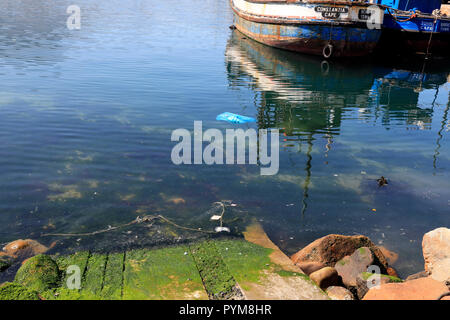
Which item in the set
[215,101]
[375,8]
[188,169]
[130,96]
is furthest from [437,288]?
[375,8]

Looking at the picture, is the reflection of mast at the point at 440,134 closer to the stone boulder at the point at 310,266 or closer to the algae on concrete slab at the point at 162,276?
the stone boulder at the point at 310,266

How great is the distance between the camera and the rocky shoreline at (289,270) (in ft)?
16.4

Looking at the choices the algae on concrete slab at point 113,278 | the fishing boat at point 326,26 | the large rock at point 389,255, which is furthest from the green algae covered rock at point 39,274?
the fishing boat at point 326,26

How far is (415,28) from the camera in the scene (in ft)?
79.5

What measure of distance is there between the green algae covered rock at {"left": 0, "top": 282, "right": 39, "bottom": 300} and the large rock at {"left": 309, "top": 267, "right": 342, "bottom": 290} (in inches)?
140

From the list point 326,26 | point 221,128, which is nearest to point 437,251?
point 221,128

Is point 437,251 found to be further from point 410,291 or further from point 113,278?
point 113,278

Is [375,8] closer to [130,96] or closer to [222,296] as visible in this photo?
[130,96]

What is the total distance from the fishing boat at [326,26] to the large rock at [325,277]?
19.1m

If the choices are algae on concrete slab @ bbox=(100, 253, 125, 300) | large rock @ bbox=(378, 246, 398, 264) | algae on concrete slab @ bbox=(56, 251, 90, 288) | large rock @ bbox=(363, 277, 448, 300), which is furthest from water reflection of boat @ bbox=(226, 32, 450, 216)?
algae on concrete slab @ bbox=(56, 251, 90, 288)

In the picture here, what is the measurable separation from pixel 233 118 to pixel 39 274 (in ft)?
28.5

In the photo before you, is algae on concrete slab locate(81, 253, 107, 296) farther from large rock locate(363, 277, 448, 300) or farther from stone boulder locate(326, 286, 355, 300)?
large rock locate(363, 277, 448, 300)
